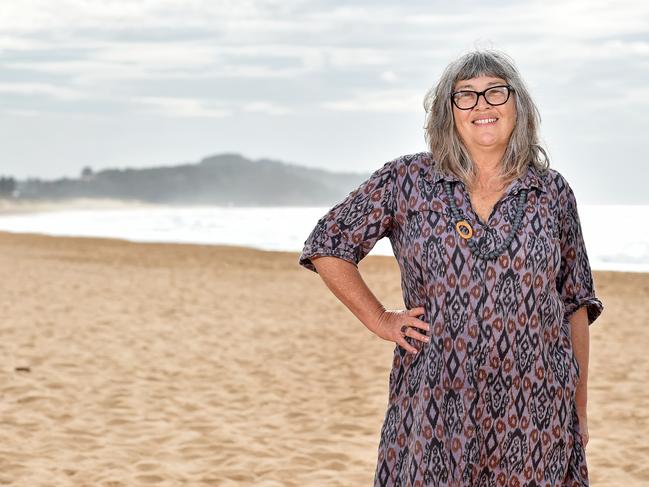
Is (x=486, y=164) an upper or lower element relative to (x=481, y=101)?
lower

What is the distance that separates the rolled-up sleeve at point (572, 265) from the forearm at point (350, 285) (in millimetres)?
468

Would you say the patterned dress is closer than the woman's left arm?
Yes

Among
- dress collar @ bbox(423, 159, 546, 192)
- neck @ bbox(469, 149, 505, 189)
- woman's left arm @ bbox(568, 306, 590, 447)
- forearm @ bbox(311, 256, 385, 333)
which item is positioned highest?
neck @ bbox(469, 149, 505, 189)

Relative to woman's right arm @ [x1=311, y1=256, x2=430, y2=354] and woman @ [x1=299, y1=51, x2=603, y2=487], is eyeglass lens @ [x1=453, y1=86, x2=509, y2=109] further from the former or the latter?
woman's right arm @ [x1=311, y1=256, x2=430, y2=354]

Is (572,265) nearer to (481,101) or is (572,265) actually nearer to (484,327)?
(484,327)

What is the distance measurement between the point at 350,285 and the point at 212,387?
5.67 metres

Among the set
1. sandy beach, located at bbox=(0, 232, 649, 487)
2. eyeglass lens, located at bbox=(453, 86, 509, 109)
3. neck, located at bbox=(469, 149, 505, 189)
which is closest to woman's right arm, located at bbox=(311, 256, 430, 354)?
neck, located at bbox=(469, 149, 505, 189)

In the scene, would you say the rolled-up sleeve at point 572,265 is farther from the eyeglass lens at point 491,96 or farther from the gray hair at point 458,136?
the eyeglass lens at point 491,96

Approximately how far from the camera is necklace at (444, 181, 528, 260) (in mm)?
2135

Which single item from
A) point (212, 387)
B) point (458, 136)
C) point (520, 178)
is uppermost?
point (458, 136)

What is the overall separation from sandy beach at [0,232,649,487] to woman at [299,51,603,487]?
2.95 m

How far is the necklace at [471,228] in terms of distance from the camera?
2.13 m

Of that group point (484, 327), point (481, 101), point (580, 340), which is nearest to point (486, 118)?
point (481, 101)

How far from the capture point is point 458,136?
7.54 feet
